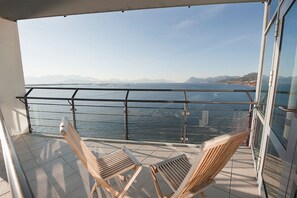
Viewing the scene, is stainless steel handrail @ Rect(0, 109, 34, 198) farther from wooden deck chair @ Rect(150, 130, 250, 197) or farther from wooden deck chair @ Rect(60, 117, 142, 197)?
wooden deck chair @ Rect(150, 130, 250, 197)

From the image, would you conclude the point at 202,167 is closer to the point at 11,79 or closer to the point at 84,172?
the point at 84,172

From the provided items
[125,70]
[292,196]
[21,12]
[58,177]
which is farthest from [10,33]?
[125,70]

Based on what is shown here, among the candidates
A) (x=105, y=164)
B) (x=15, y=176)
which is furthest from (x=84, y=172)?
(x=15, y=176)

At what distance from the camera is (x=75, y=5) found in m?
2.75

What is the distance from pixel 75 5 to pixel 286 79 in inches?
125

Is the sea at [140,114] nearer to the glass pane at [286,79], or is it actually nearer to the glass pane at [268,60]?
the glass pane at [268,60]

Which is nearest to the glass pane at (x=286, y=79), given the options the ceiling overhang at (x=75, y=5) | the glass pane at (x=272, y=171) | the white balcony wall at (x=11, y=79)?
the glass pane at (x=272, y=171)

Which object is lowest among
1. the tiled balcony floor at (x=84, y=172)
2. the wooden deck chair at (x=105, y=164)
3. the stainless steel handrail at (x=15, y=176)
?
the tiled balcony floor at (x=84, y=172)

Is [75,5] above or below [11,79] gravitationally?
above

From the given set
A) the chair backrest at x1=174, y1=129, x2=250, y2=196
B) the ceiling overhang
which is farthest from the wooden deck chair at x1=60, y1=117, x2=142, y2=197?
the ceiling overhang

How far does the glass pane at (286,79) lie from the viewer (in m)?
1.23

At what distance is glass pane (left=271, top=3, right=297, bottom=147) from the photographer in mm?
1233

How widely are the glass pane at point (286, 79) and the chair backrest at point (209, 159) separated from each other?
328 mm

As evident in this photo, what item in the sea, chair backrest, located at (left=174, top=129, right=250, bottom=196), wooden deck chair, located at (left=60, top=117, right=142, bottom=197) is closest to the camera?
chair backrest, located at (left=174, top=129, right=250, bottom=196)
